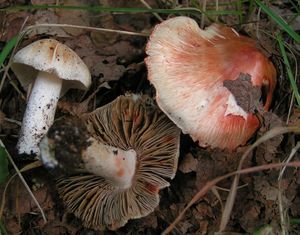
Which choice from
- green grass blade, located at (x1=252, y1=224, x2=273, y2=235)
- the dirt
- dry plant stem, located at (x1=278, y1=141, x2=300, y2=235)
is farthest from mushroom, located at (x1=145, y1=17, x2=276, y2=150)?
green grass blade, located at (x1=252, y1=224, x2=273, y2=235)

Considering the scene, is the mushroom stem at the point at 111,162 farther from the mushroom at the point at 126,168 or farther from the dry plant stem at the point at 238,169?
the dry plant stem at the point at 238,169

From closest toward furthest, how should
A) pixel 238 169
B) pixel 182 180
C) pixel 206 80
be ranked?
pixel 238 169
pixel 206 80
pixel 182 180

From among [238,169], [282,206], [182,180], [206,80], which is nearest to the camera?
[238,169]

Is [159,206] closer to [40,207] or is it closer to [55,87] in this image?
[40,207]

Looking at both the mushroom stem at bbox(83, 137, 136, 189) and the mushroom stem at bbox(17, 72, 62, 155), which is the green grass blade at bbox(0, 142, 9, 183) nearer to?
the mushroom stem at bbox(17, 72, 62, 155)

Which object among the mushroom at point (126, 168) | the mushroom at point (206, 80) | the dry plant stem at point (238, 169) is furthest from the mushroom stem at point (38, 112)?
the dry plant stem at point (238, 169)

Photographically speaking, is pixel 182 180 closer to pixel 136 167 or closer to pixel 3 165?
pixel 136 167

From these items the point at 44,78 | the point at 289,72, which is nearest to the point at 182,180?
the point at 289,72
